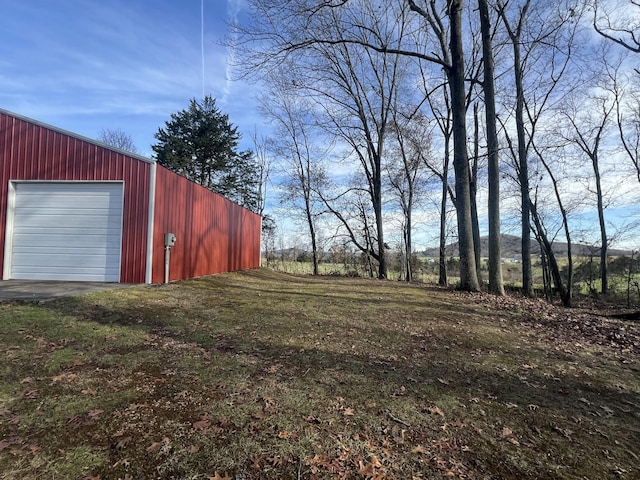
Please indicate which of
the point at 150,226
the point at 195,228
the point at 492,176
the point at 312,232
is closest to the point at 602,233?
the point at 492,176

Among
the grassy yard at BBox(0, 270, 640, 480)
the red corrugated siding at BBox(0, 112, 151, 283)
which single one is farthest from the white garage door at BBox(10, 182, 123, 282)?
the grassy yard at BBox(0, 270, 640, 480)

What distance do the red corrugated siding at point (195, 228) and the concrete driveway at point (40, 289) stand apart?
1561 mm

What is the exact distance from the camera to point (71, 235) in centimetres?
773

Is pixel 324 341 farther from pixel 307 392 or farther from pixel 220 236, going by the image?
pixel 220 236

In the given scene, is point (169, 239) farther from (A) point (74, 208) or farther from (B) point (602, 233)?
(B) point (602, 233)

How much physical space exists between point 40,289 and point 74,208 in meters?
2.42

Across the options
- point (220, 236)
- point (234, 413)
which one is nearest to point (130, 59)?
point (220, 236)

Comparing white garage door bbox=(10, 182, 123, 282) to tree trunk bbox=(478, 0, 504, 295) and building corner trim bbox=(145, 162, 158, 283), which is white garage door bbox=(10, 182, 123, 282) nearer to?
building corner trim bbox=(145, 162, 158, 283)

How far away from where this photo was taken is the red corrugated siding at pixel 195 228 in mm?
8123

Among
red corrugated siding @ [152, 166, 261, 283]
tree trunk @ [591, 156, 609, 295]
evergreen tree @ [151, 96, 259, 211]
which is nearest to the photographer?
red corrugated siding @ [152, 166, 261, 283]

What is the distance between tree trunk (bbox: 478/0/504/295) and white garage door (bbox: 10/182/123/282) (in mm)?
9898

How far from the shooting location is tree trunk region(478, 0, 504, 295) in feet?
29.3

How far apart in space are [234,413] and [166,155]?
22.7 m

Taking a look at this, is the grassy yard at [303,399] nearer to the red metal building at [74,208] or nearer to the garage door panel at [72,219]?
the red metal building at [74,208]
